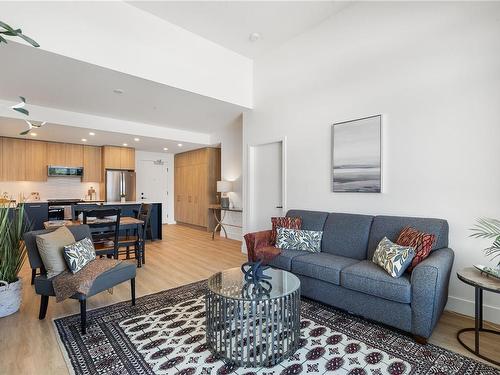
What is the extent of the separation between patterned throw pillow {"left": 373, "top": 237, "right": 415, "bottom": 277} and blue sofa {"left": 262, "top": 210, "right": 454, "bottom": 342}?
0.19 ft

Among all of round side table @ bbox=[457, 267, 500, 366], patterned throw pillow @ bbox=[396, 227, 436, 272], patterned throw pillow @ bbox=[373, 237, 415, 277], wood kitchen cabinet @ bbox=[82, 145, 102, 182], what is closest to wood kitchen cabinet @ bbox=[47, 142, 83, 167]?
wood kitchen cabinet @ bbox=[82, 145, 102, 182]

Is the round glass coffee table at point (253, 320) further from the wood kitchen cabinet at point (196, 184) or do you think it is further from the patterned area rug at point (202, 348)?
the wood kitchen cabinet at point (196, 184)

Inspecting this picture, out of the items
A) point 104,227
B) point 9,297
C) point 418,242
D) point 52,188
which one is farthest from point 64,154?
point 418,242

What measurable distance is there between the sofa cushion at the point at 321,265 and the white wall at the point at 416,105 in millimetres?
874

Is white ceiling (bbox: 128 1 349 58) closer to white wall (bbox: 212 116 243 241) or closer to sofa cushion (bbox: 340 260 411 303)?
white wall (bbox: 212 116 243 241)

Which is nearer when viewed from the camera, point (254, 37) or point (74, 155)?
point (254, 37)

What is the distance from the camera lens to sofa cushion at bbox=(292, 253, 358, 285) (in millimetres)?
2752

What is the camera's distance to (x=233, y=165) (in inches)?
276

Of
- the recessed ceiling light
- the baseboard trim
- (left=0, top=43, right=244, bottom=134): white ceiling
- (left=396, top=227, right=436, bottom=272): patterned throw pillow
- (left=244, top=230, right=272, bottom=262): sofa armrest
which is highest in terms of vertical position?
the recessed ceiling light

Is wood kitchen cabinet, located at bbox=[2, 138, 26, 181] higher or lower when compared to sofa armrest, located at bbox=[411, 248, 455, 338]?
higher

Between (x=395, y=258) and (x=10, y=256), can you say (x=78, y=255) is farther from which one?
(x=395, y=258)

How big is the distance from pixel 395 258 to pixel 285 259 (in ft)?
3.97

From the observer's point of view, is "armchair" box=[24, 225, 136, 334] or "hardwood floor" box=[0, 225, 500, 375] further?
"armchair" box=[24, 225, 136, 334]

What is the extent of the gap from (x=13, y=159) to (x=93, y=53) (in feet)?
16.7
